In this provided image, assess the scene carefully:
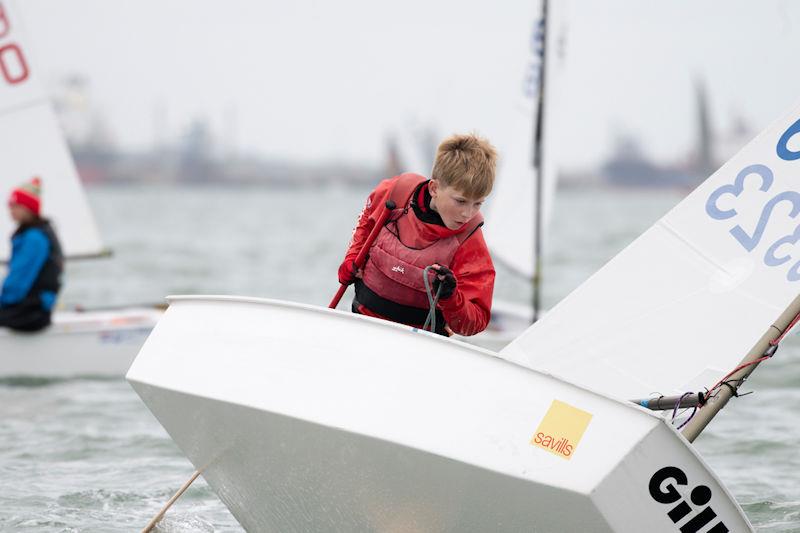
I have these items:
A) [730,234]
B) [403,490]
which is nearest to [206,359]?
[403,490]

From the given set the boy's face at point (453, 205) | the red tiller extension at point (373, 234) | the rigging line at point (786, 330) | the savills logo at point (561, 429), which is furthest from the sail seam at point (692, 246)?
the savills logo at point (561, 429)

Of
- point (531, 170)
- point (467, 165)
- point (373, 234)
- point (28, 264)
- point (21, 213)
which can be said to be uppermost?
point (467, 165)

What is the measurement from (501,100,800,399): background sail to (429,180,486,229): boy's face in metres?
0.54

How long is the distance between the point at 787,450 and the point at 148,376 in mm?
3035

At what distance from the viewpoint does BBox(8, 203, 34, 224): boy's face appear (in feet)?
21.5

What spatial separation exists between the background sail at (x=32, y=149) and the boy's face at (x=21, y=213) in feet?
4.38

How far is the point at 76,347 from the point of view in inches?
275

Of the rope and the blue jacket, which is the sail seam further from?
the blue jacket

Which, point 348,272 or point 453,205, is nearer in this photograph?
point 453,205

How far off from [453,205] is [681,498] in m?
0.80

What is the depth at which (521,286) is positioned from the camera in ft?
50.4

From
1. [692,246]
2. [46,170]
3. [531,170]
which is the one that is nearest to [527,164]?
[531,170]

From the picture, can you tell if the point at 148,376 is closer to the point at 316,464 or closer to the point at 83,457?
the point at 316,464

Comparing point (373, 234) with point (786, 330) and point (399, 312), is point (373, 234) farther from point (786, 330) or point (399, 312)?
point (786, 330)
